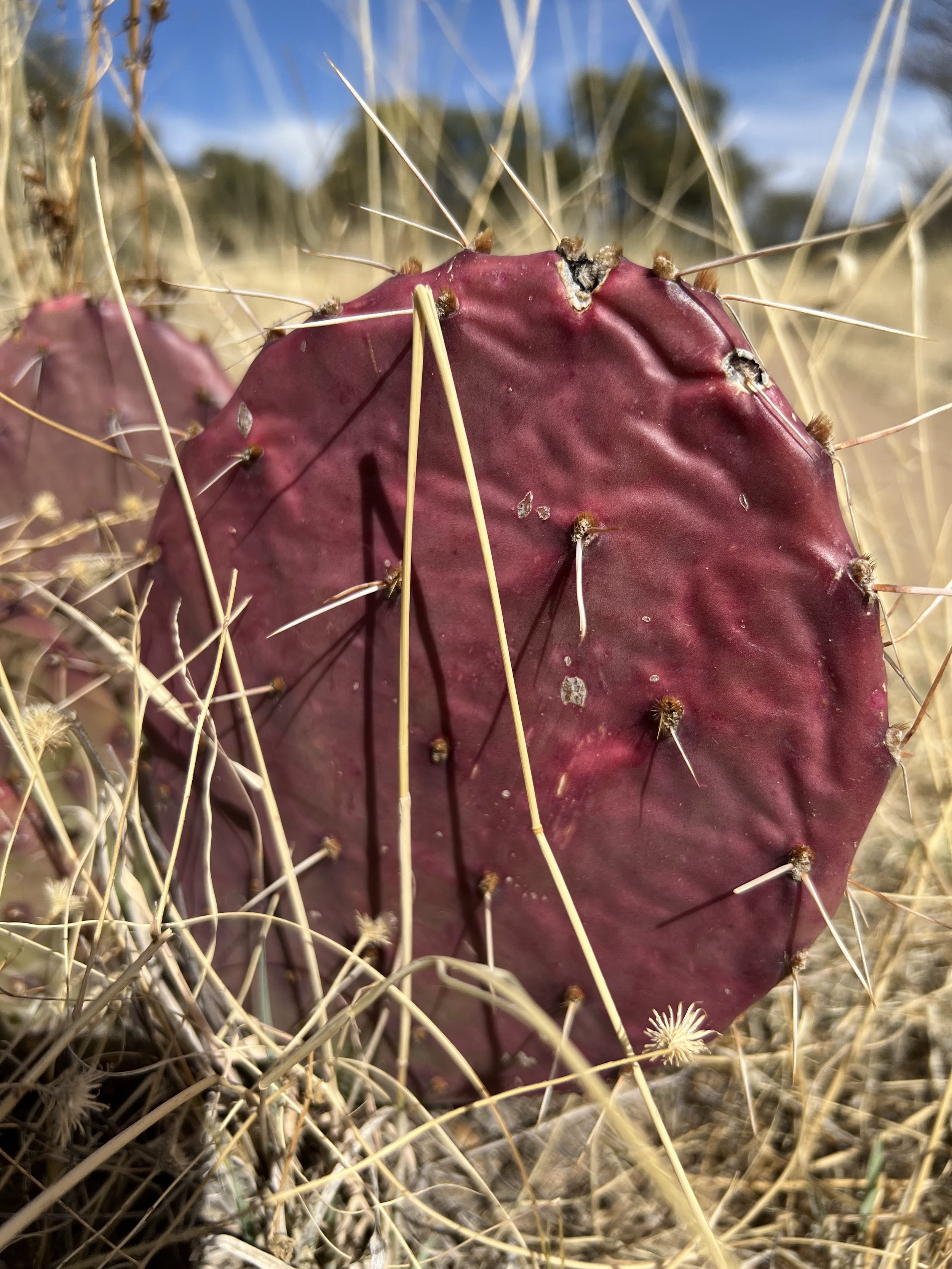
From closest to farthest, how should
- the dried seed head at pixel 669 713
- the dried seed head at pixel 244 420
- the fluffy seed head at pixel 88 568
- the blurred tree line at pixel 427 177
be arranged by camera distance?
the dried seed head at pixel 669 713, the dried seed head at pixel 244 420, the fluffy seed head at pixel 88 568, the blurred tree line at pixel 427 177

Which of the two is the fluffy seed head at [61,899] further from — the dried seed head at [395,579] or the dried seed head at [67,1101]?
the dried seed head at [395,579]

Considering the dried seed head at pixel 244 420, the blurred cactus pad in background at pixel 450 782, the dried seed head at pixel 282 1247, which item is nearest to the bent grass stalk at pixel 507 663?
the blurred cactus pad in background at pixel 450 782

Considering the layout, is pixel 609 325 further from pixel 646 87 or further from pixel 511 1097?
pixel 646 87

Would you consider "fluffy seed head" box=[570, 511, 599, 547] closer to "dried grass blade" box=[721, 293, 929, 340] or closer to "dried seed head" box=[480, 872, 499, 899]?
"dried grass blade" box=[721, 293, 929, 340]

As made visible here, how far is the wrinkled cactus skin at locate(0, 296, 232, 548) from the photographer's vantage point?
35.8 inches

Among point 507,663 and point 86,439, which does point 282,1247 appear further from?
point 86,439

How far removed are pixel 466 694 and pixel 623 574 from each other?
0.14 metres

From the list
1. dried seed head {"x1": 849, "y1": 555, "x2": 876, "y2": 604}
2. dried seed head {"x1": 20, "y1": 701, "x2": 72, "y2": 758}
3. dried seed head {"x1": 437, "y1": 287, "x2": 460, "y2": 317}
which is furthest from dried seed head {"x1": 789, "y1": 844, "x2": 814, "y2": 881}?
dried seed head {"x1": 20, "y1": 701, "x2": 72, "y2": 758}

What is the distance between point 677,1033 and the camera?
512mm

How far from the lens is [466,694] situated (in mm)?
604

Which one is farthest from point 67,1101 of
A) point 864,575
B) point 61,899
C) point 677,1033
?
point 864,575

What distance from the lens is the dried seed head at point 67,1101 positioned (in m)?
0.54

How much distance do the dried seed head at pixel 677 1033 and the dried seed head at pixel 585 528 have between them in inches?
12.1

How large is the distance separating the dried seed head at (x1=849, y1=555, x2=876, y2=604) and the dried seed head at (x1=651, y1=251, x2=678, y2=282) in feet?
0.68
